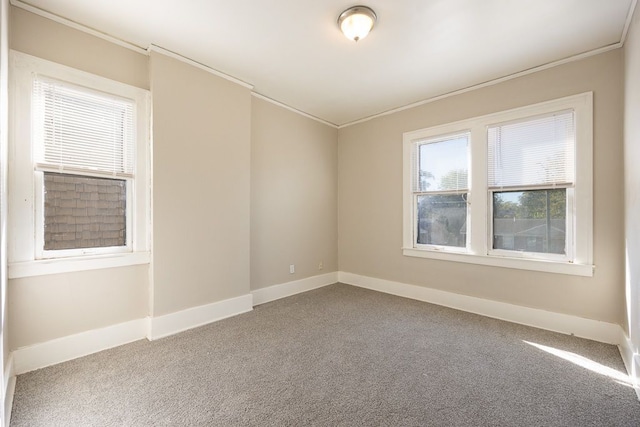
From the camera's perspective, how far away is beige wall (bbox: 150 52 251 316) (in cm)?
273

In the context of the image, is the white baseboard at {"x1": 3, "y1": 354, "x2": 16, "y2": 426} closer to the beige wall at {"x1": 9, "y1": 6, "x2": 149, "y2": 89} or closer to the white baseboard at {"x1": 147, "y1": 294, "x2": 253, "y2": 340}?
the white baseboard at {"x1": 147, "y1": 294, "x2": 253, "y2": 340}

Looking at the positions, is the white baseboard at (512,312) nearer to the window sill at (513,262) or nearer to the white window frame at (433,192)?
the window sill at (513,262)

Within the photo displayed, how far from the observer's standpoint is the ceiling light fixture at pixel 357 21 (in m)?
2.15

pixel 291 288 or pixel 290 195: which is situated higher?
pixel 290 195

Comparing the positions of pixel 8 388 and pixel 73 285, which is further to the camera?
pixel 73 285

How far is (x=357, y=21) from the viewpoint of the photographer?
220cm

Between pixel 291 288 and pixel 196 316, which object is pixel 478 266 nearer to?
pixel 291 288

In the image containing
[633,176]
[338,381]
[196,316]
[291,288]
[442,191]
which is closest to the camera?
[338,381]

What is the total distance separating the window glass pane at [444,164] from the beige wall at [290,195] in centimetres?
151

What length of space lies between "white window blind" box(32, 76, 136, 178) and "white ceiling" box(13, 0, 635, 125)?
1.95 ft

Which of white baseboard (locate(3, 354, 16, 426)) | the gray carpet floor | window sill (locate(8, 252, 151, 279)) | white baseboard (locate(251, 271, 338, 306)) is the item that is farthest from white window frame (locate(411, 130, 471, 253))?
white baseboard (locate(3, 354, 16, 426))

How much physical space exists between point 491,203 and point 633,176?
1.27 metres

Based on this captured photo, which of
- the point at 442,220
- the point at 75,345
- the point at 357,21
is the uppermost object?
the point at 357,21

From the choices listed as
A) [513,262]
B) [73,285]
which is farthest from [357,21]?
[73,285]
